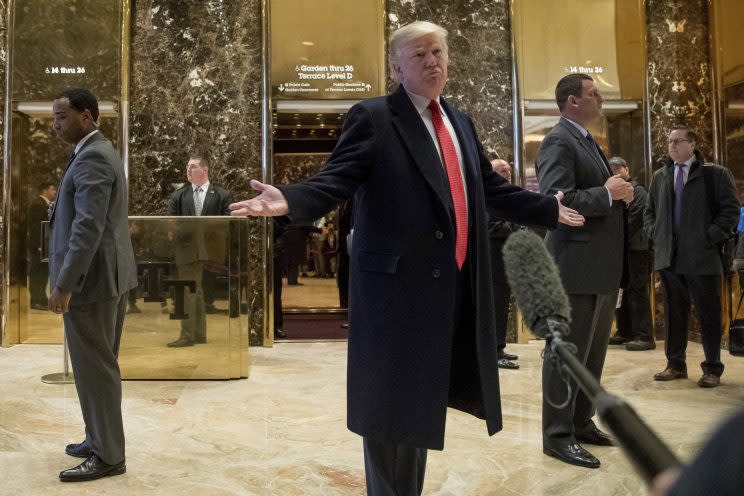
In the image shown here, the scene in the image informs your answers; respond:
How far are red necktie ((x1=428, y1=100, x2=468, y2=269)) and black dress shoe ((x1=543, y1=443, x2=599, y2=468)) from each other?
5.11ft

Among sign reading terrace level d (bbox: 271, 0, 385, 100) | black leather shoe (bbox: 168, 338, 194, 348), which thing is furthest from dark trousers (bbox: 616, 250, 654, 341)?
black leather shoe (bbox: 168, 338, 194, 348)

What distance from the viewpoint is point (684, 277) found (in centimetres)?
542

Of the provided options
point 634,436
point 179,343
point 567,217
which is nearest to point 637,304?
point 179,343

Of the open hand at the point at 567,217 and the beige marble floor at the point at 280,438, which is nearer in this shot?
the open hand at the point at 567,217

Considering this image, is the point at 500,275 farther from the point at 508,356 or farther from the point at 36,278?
the point at 36,278

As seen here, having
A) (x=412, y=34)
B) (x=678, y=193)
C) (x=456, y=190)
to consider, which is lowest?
(x=456, y=190)

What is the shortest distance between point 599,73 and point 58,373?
567 cm

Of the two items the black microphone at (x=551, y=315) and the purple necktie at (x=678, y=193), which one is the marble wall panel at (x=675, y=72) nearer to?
the purple necktie at (x=678, y=193)

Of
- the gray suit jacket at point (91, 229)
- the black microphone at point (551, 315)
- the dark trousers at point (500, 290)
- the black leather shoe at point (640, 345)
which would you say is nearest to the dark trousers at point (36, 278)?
the gray suit jacket at point (91, 229)

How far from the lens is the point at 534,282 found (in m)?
1.13

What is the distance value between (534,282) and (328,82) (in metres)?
6.36

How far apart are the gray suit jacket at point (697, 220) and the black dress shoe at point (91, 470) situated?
4.00 m

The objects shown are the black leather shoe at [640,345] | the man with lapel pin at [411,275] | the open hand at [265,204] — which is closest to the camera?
the open hand at [265,204]

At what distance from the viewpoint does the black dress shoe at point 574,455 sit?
10.8 ft
